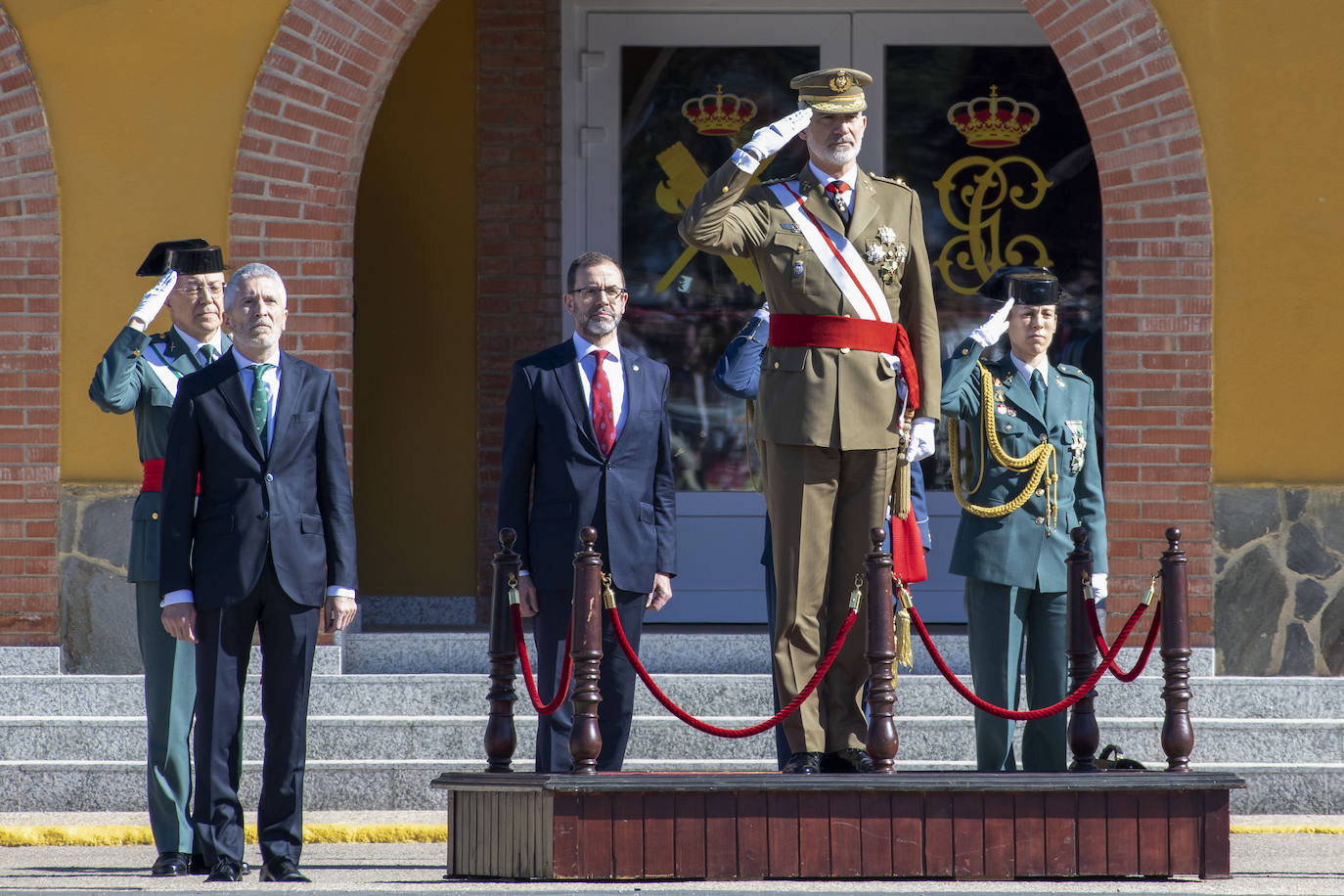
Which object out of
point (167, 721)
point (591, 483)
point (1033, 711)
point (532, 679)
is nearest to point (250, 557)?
point (167, 721)

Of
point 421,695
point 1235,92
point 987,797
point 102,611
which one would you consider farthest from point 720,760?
point 1235,92

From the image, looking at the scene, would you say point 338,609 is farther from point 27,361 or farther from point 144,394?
point 27,361

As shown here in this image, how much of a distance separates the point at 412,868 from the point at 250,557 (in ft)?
4.07

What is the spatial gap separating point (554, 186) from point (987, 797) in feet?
17.2

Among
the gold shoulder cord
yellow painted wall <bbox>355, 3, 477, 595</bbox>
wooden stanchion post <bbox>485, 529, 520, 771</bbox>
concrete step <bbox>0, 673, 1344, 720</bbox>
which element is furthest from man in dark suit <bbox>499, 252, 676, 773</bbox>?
yellow painted wall <bbox>355, 3, 477, 595</bbox>

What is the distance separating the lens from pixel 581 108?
32.7 ft

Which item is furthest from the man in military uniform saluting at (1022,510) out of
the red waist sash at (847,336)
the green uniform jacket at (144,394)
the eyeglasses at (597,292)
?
the green uniform jacket at (144,394)

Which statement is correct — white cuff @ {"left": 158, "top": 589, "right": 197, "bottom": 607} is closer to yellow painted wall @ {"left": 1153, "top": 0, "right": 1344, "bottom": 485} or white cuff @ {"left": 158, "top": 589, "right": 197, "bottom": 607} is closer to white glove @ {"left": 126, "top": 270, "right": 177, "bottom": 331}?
white glove @ {"left": 126, "top": 270, "right": 177, "bottom": 331}

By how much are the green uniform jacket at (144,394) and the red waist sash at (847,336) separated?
82.0 inches

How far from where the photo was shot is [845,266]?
5.79 meters

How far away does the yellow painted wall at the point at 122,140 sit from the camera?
27.6 ft

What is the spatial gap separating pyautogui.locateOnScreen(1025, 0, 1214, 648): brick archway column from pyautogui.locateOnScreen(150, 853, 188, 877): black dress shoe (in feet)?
13.5

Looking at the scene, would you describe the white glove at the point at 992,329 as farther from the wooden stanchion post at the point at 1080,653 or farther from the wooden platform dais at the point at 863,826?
the wooden platform dais at the point at 863,826

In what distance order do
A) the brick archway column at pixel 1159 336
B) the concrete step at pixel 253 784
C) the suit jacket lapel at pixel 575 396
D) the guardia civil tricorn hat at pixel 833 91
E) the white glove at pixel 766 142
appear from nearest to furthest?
1. the white glove at pixel 766 142
2. the guardia civil tricorn hat at pixel 833 91
3. the suit jacket lapel at pixel 575 396
4. the concrete step at pixel 253 784
5. the brick archway column at pixel 1159 336
